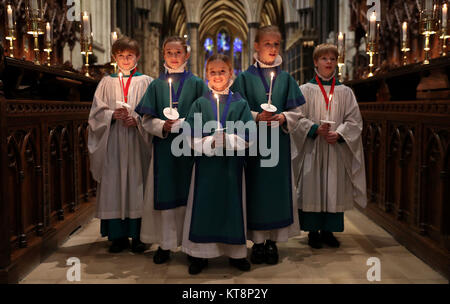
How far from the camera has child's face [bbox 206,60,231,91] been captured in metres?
2.93

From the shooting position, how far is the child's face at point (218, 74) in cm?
293

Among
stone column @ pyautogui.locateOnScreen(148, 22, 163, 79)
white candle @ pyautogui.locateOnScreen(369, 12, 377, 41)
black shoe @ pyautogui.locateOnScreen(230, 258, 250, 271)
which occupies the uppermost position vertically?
stone column @ pyautogui.locateOnScreen(148, 22, 163, 79)

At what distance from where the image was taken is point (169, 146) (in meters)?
3.28

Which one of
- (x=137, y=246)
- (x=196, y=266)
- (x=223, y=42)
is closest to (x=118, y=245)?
(x=137, y=246)

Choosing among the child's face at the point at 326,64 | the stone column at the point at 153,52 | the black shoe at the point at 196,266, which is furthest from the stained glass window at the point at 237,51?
the black shoe at the point at 196,266

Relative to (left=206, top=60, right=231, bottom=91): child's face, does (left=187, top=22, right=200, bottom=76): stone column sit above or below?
above

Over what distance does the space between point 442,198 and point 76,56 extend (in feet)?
28.9

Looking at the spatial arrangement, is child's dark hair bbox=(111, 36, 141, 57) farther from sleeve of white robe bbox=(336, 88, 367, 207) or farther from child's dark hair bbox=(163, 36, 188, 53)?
A: sleeve of white robe bbox=(336, 88, 367, 207)

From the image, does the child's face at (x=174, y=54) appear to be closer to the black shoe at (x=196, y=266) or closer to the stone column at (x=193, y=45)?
the black shoe at (x=196, y=266)

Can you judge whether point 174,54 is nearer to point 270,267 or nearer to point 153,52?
point 270,267

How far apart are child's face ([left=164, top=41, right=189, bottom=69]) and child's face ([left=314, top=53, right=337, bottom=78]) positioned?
4.04ft

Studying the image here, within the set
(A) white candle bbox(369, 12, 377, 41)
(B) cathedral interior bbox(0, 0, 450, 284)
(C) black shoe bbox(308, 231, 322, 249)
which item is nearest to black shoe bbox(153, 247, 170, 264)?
(B) cathedral interior bbox(0, 0, 450, 284)

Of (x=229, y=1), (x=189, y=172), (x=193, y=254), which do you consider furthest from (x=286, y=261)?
(x=229, y=1)

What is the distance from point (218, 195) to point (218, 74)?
0.84 metres
